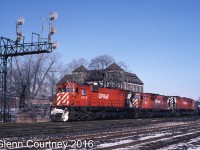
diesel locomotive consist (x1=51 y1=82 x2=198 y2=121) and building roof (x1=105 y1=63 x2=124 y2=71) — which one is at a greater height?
building roof (x1=105 y1=63 x2=124 y2=71)

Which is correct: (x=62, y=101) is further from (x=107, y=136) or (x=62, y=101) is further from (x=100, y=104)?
(x=107, y=136)

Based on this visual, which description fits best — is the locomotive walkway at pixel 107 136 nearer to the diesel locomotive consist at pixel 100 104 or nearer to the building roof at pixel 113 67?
the diesel locomotive consist at pixel 100 104

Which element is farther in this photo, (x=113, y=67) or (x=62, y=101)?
(x=113, y=67)

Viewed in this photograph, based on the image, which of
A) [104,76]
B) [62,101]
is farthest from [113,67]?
[62,101]

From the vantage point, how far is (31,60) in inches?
2285

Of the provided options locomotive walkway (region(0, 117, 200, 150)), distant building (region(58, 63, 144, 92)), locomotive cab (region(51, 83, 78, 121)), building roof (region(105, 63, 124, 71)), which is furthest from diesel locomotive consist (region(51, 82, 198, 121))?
building roof (region(105, 63, 124, 71))

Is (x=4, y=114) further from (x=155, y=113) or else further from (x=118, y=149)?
(x=155, y=113)

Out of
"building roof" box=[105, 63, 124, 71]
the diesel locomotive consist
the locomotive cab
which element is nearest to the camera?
the locomotive cab

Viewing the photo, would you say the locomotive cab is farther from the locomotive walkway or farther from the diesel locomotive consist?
the locomotive walkway

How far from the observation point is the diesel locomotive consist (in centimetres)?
2731

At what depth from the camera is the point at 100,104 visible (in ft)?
103

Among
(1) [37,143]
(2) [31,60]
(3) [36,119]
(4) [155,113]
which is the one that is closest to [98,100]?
(3) [36,119]

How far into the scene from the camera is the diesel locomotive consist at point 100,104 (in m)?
A: 27.3

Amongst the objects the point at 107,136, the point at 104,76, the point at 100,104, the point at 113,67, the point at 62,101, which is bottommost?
the point at 107,136
